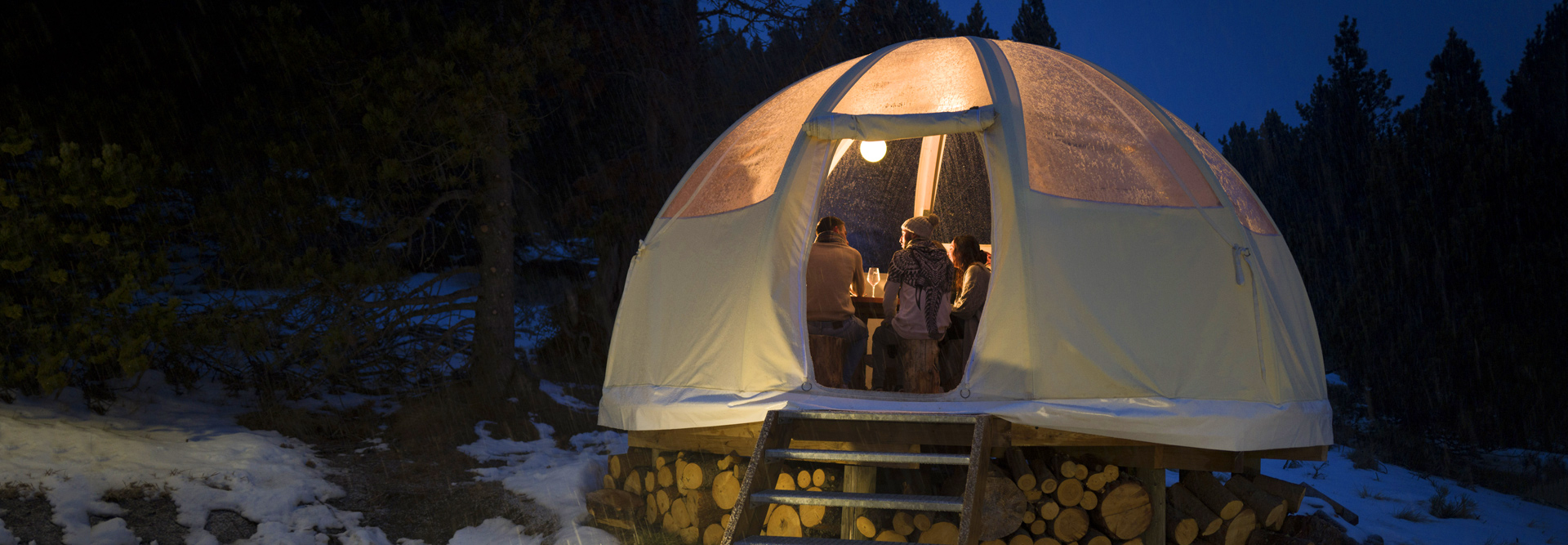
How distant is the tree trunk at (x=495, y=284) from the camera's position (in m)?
7.72

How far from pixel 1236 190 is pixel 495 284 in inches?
229

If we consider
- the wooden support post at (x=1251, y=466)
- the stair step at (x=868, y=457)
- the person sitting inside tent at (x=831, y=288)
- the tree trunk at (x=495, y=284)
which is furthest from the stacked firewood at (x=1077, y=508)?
the tree trunk at (x=495, y=284)

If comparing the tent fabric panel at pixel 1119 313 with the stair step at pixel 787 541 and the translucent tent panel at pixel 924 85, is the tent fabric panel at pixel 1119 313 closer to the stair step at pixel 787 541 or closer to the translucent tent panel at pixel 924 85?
the translucent tent panel at pixel 924 85

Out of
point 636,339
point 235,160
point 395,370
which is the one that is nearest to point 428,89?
point 235,160

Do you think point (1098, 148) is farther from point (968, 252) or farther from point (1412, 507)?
point (1412, 507)

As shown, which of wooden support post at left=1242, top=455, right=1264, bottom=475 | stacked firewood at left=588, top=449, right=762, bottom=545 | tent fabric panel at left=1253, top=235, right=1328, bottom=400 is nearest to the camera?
tent fabric panel at left=1253, top=235, right=1328, bottom=400

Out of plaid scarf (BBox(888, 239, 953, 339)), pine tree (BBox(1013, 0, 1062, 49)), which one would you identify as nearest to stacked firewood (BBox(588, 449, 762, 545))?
plaid scarf (BBox(888, 239, 953, 339))

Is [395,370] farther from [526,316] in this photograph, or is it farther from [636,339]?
[636,339]

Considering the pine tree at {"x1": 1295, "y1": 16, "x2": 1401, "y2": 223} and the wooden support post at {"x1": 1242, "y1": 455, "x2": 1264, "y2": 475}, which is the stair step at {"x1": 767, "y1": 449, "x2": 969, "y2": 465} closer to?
the wooden support post at {"x1": 1242, "y1": 455, "x2": 1264, "y2": 475}

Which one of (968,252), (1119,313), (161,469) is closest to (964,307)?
(968,252)

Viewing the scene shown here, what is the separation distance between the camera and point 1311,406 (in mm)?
4715

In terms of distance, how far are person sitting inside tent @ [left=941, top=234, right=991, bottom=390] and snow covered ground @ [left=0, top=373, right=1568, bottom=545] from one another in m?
2.53

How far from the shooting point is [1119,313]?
176 inches

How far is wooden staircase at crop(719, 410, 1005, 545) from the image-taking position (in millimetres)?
3828
